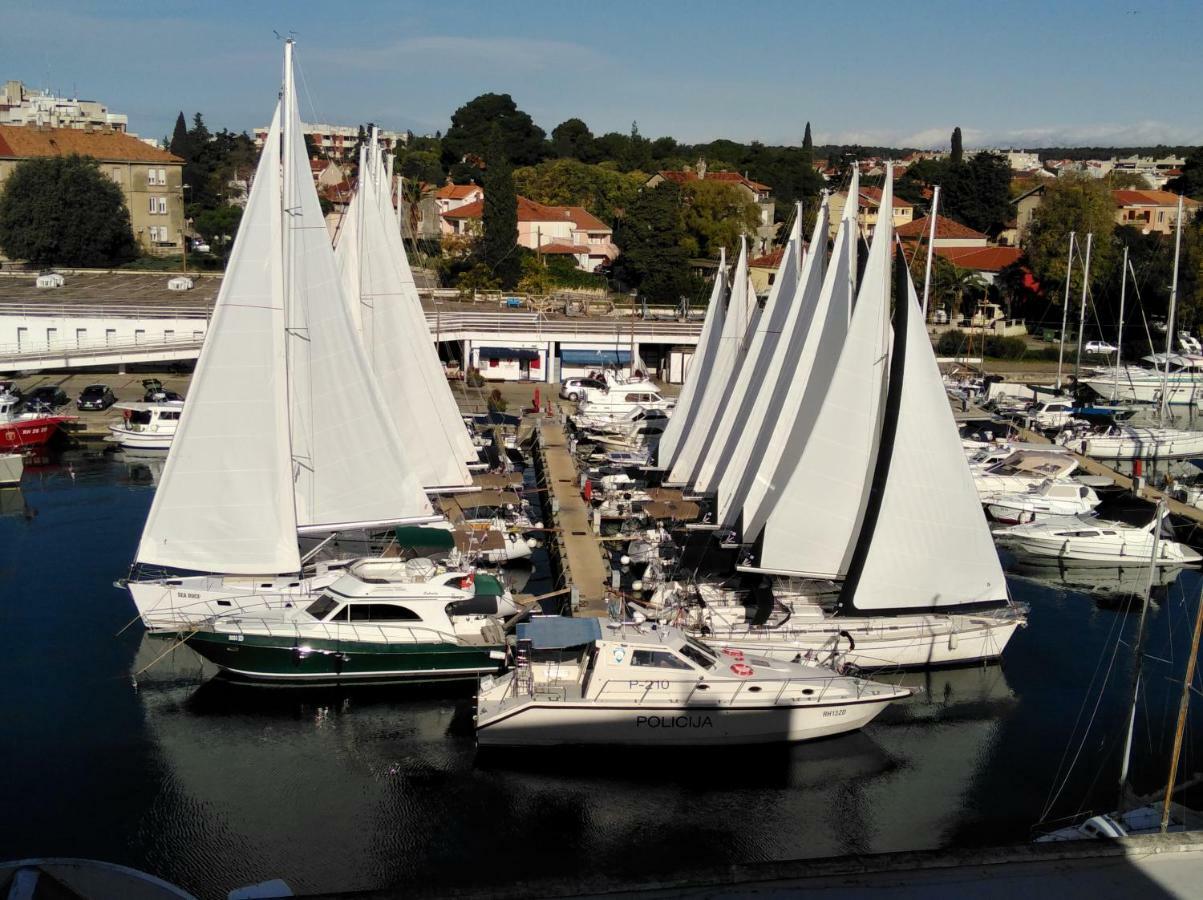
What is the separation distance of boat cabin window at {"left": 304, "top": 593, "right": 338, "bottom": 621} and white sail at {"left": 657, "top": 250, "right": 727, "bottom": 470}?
612 inches

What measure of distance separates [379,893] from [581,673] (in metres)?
10.4

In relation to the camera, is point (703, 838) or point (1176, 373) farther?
point (1176, 373)

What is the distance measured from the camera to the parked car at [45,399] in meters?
47.1

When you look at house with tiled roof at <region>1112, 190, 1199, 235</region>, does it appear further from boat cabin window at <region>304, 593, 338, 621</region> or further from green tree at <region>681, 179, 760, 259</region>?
boat cabin window at <region>304, 593, 338, 621</region>

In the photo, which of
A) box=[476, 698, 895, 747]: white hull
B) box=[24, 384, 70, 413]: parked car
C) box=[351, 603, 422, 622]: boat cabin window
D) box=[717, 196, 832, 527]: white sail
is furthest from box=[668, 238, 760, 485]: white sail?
box=[24, 384, 70, 413]: parked car

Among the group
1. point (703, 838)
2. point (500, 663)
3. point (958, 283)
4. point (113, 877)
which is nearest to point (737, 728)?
point (703, 838)

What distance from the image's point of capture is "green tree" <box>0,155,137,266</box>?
73062 millimetres

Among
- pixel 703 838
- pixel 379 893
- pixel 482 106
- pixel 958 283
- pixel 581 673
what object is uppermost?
pixel 482 106

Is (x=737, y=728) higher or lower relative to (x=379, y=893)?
lower

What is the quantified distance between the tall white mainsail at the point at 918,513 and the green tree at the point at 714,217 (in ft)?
177

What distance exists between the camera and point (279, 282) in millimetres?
24078

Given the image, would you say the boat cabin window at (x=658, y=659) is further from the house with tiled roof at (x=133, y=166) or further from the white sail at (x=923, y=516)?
the house with tiled roof at (x=133, y=166)

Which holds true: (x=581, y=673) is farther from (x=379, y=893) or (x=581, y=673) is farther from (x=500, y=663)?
(x=379, y=893)

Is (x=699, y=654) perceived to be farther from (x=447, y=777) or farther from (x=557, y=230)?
(x=557, y=230)
